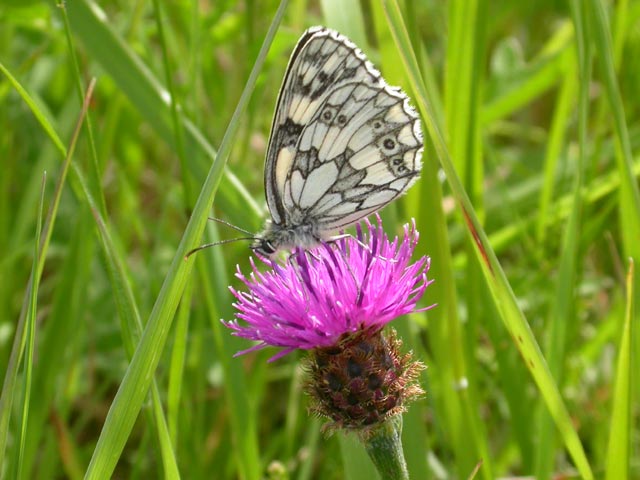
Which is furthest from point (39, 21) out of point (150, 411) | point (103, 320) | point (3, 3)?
point (150, 411)

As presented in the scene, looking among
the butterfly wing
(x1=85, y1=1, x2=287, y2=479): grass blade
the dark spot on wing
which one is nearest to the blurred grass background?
(x1=85, y1=1, x2=287, y2=479): grass blade

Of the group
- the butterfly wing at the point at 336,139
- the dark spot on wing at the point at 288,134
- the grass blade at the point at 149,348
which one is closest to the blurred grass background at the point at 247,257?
the grass blade at the point at 149,348

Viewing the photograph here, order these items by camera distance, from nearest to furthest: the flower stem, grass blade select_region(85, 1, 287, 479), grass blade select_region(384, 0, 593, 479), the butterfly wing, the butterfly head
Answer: grass blade select_region(85, 1, 287, 479), grass blade select_region(384, 0, 593, 479), the flower stem, the butterfly wing, the butterfly head

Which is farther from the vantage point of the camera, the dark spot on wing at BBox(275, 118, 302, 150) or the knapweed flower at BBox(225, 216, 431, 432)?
the dark spot on wing at BBox(275, 118, 302, 150)

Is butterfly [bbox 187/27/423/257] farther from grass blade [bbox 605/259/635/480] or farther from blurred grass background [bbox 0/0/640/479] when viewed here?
grass blade [bbox 605/259/635/480]

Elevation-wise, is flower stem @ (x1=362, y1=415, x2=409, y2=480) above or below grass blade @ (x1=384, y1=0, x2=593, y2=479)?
below

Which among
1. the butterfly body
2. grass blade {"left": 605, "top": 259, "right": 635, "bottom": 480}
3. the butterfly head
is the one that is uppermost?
the butterfly body

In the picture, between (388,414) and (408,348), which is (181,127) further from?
(388,414)
